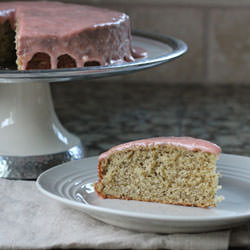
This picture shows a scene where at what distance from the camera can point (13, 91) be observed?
123 centimetres

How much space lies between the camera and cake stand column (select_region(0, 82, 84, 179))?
1.17 metres

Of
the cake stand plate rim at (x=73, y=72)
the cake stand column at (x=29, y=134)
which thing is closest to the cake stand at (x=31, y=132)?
the cake stand column at (x=29, y=134)

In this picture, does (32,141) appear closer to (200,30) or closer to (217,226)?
(217,226)

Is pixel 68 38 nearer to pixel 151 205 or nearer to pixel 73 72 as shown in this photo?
pixel 73 72

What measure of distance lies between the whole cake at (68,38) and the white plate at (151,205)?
0.60 ft

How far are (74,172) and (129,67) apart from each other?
0.20 metres

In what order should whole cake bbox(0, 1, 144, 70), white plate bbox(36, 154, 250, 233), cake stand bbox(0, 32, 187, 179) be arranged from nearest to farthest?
white plate bbox(36, 154, 250, 233) < whole cake bbox(0, 1, 144, 70) < cake stand bbox(0, 32, 187, 179)

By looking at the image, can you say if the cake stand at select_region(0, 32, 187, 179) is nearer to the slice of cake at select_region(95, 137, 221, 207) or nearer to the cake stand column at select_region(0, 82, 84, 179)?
the cake stand column at select_region(0, 82, 84, 179)

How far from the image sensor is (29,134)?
1.21 metres

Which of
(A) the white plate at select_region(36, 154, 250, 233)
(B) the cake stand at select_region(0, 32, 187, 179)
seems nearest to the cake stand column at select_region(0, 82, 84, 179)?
(B) the cake stand at select_region(0, 32, 187, 179)

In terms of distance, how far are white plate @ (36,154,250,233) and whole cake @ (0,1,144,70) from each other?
0.18 metres

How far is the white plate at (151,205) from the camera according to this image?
32.9 inches

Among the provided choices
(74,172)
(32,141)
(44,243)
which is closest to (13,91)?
(32,141)

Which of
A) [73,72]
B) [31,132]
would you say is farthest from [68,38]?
[31,132]
